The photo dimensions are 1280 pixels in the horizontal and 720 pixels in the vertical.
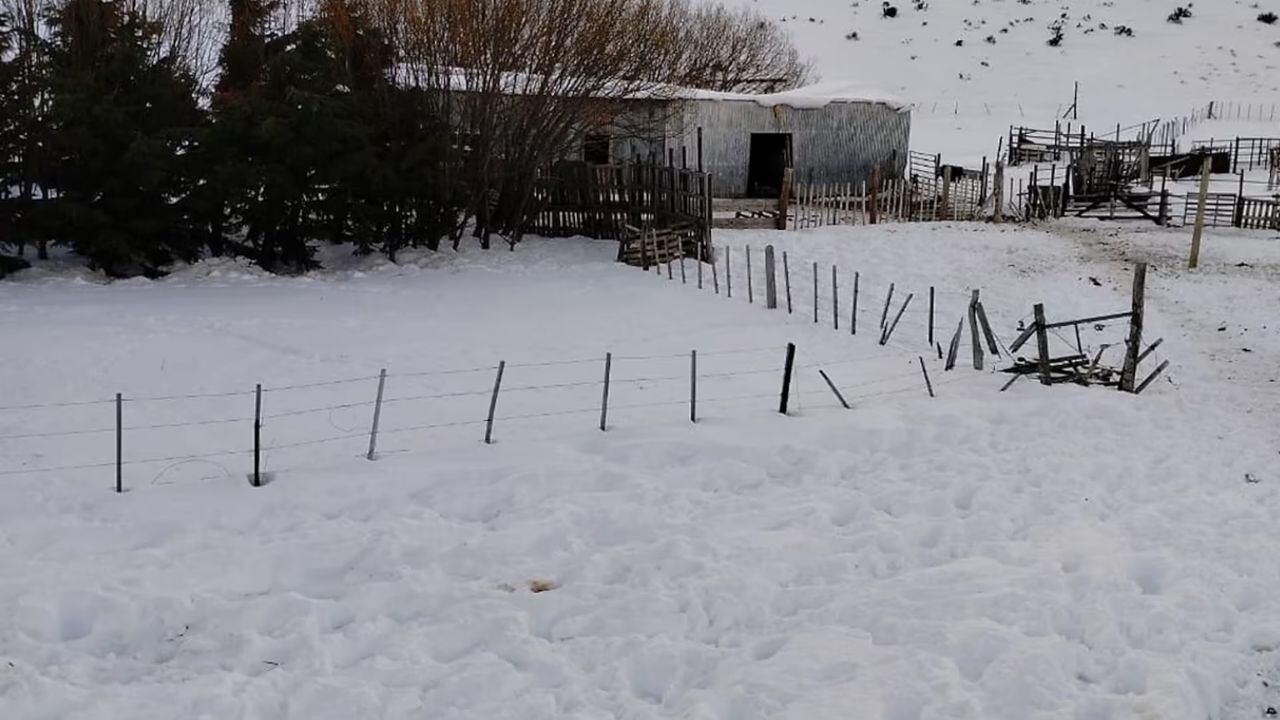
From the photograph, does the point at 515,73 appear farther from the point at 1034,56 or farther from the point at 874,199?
the point at 1034,56

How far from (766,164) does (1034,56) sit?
32.7 m

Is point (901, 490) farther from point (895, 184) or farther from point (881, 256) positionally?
point (895, 184)

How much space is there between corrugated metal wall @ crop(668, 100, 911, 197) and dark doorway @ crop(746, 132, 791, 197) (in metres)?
0.44

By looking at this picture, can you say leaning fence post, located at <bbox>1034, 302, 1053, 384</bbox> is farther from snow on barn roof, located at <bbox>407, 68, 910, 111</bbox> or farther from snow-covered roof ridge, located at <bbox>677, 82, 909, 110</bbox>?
snow-covered roof ridge, located at <bbox>677, 82, 909, 110</bbox>

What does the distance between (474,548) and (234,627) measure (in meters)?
1.61

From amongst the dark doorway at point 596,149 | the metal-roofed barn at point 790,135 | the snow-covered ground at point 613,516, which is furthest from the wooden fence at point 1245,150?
the snow-covered ground at point 613,516

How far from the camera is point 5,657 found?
18.4ft

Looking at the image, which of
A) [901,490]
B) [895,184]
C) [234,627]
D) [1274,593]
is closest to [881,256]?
[895,184]

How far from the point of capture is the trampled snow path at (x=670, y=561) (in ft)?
18.2

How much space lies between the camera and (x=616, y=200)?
1934 cm

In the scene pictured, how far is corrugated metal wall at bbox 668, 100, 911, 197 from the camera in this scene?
24.8 m

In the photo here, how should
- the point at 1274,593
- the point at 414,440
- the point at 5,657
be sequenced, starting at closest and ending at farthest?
the point at 5,657, the point at 1274,593, the point at 414,440

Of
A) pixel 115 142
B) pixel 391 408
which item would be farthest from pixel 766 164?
pixel 391 408

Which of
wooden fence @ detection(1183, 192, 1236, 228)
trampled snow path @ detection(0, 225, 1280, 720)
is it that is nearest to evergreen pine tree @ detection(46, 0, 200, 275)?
trampled snow path @ detection(0, 225, 1280, 720)
